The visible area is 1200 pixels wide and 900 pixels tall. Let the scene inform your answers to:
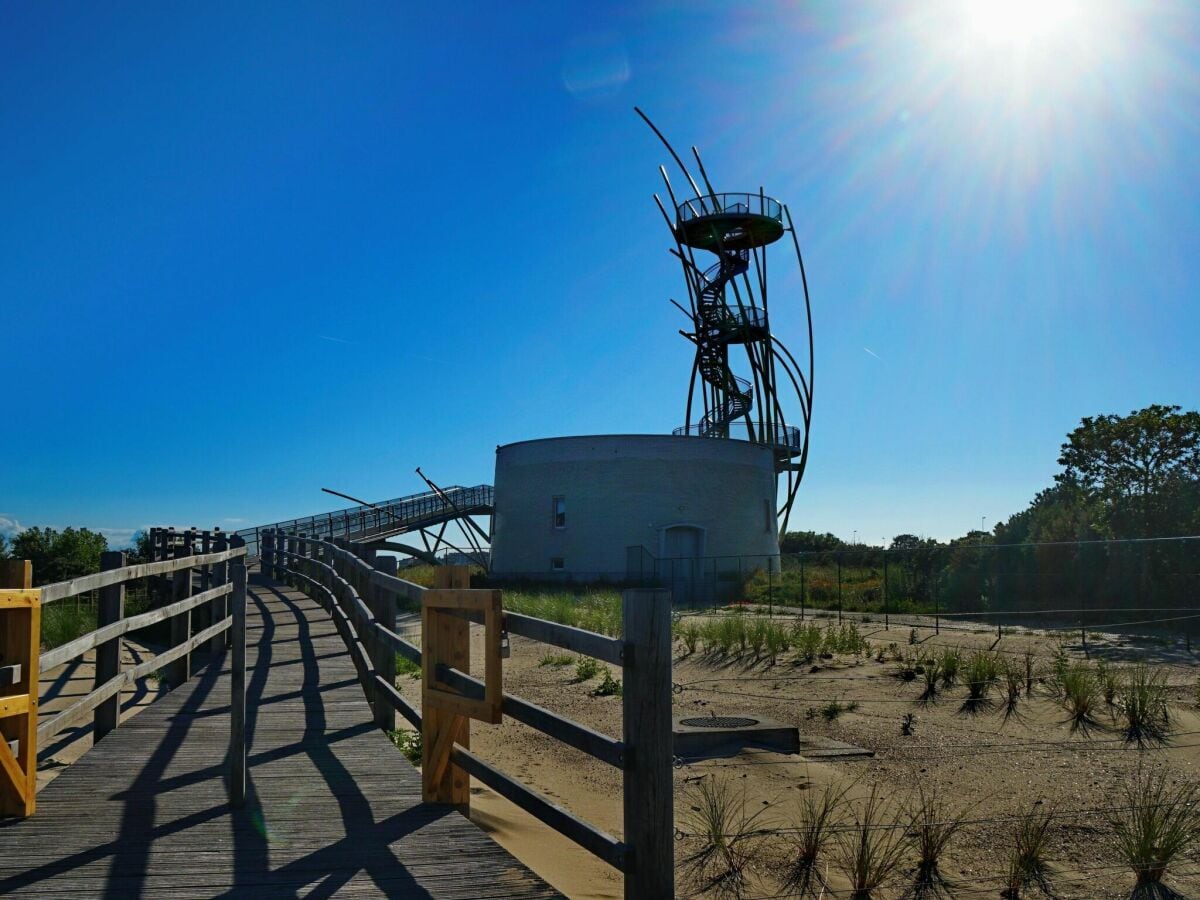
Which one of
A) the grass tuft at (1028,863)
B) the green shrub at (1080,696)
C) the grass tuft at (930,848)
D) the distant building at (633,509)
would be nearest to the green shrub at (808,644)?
the green shrub at (1080,696)

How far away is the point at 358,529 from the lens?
1679 inches

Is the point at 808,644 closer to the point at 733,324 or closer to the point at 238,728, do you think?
the point at 238,728

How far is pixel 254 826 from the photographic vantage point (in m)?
4.93

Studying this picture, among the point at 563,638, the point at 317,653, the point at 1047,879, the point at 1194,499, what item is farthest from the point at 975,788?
the point at 1194,499

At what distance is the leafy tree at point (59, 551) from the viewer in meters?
42.3

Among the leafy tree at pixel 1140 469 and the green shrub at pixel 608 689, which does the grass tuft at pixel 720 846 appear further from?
the leafy tree at pixel 1140 469

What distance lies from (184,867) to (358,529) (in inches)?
1550

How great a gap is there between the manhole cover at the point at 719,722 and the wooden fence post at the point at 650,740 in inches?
218

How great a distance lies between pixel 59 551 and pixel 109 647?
43470mm

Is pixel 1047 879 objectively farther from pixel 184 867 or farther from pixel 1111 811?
pixel 184 867

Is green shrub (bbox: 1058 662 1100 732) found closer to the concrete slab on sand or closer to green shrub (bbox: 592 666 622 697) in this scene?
the concrete slab on sand

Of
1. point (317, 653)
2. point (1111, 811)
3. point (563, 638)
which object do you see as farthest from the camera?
point (317, 653)

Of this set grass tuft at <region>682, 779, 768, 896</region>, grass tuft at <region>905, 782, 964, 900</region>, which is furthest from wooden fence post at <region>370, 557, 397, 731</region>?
grass tuft at <region>905, 782, 964, 900</region>

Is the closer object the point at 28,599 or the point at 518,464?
the point at 28,599
